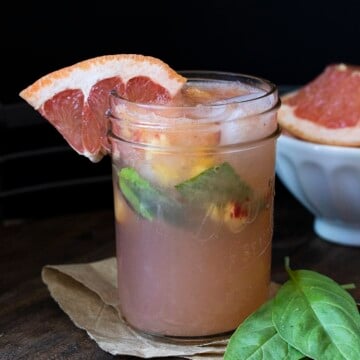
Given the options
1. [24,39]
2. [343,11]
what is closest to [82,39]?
[24,39]

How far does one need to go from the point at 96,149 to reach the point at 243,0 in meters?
0.51

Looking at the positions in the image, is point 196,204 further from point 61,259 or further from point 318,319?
point 61,259

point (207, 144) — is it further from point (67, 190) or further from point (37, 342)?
point (67, 190)

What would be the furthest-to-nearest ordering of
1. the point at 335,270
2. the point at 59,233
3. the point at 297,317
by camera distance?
the point at 59,233 → the point at 335,270 → the point at 297,317

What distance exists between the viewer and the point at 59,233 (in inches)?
42.1

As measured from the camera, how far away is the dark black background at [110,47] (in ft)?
3.77

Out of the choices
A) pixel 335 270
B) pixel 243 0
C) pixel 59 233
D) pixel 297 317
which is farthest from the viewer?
pixel 243 0

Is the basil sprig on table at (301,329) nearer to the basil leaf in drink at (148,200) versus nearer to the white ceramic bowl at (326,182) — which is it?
the basil leaf in drink at (148,200)

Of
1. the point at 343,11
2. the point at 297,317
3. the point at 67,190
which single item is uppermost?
the point at 343,11

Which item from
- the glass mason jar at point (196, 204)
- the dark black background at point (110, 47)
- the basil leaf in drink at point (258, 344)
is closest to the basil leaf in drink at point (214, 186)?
the glass mason jar at point (196, 204)

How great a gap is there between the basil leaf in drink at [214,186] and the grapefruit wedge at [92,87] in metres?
0.08

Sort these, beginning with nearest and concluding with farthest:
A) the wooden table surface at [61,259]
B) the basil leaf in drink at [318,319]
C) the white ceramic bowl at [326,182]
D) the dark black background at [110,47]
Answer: the basil leaf in drink at [318,319], the wooden table surface at [61,259], the white ceramic bowl at [326,182], the dark black background at [110,47]

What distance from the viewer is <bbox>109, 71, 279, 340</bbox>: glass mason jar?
723 mm

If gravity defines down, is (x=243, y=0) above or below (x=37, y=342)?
above
